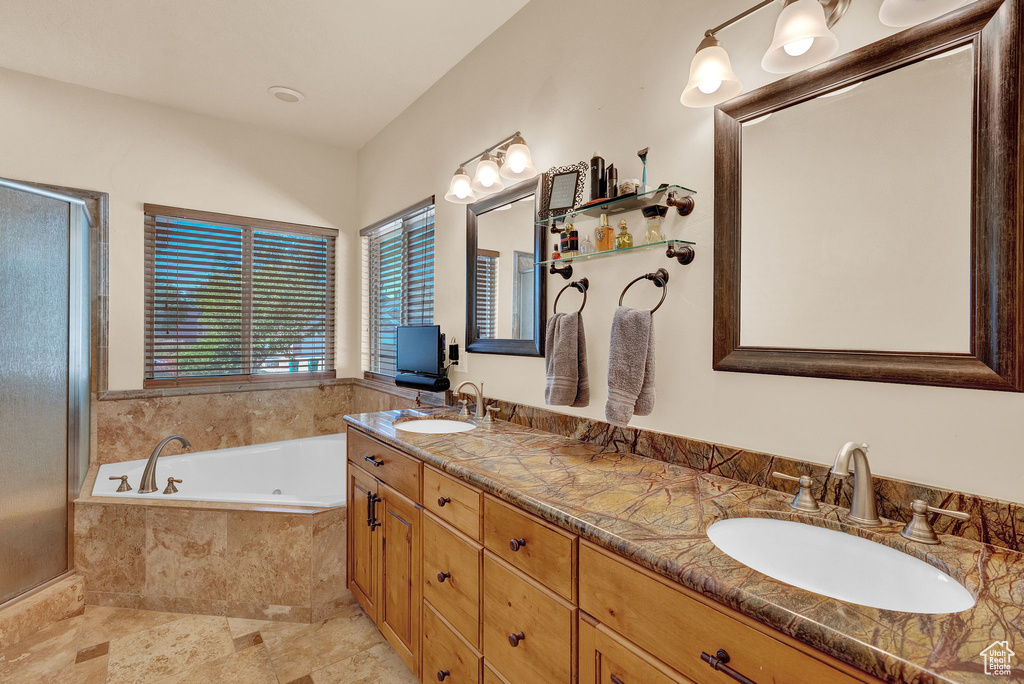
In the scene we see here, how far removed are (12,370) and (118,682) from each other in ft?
4.52

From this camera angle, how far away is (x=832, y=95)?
1095 mm

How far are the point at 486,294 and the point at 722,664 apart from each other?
1.73 m

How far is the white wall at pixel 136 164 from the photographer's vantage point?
2562 mm

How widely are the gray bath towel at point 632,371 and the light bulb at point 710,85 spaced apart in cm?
61

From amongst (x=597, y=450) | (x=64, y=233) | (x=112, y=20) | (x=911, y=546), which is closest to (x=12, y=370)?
(x=64, y=233)

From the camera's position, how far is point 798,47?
3.53ft

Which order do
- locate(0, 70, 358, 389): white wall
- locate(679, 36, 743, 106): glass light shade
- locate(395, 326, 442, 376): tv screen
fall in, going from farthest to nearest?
1. locate(0, 70, 358, 389): white wall
2. locate(395, 326, 442, 376): tv screen
3. locate(679, 36, 743, 106): glass light shade

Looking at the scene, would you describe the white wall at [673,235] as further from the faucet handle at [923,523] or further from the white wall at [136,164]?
the white wall at [136,164]

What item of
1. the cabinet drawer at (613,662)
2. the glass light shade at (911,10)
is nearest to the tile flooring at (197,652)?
the cabinet drawer at (613,662)

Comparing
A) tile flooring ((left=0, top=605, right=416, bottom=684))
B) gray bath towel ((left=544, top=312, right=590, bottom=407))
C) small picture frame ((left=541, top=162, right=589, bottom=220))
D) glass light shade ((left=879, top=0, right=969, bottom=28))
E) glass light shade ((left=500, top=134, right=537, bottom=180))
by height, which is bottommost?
tile flooring ((left=0, top=605, right=416, bottom=684))

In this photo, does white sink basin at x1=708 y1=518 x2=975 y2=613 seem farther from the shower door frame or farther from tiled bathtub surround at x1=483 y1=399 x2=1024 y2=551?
the shower door frame

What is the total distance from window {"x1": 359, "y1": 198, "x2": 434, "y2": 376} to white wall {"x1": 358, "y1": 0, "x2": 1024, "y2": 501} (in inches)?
15.0

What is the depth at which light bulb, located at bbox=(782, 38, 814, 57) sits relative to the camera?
106 centimetres

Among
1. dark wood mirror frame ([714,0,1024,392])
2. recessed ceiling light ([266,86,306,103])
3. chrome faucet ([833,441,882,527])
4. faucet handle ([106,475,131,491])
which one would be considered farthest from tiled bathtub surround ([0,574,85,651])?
dark wood mirror frame ([714,0,1024,392])
